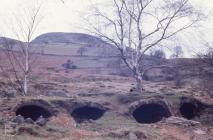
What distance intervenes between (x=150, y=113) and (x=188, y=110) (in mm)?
2468

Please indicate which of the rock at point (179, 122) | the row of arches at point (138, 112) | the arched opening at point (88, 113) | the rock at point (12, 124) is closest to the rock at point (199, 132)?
the rock at point (179, 122)

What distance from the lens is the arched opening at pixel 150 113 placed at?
21.7 meters

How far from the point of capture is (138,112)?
2283 cm

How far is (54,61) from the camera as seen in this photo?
57094mm

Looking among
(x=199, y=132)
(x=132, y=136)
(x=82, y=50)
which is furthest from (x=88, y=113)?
(x=82, y=50)

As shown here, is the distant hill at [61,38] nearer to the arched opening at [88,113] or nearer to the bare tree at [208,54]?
the bare tree at [208,54]

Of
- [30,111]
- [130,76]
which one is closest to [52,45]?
[130,76]

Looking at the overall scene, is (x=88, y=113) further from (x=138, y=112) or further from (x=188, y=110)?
(x=188, y=110)

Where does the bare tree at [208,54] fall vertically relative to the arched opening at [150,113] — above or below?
above

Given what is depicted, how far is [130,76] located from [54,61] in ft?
42.8

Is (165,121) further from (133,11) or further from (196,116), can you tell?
(133,11)

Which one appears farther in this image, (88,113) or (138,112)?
(138,112)

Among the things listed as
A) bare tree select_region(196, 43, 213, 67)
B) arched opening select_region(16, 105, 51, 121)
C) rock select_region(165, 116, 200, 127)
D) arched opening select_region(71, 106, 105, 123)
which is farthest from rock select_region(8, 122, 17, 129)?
bare tree select_region(196, 43, 213, 67)

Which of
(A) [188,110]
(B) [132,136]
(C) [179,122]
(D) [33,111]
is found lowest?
(B) [132,136]
